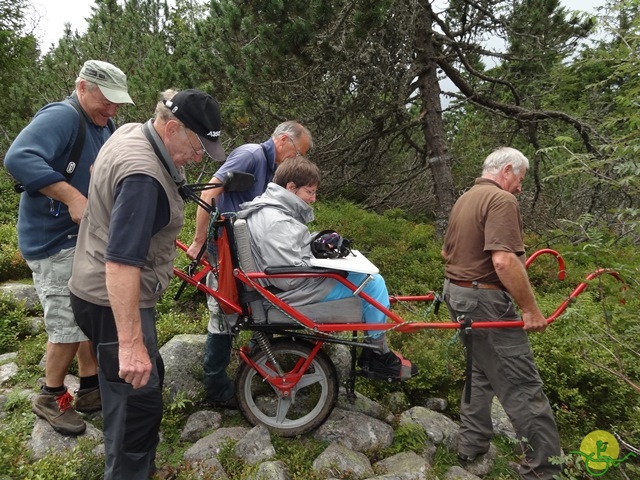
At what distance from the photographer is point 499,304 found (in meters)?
3.12

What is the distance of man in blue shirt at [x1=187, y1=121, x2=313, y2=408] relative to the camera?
325cm

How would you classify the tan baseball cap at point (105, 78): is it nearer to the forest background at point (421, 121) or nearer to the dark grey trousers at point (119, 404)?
the dark grey trousers at point (119, 404)

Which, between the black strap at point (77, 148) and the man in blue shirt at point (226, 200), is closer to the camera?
the black strap at point (77, 148)

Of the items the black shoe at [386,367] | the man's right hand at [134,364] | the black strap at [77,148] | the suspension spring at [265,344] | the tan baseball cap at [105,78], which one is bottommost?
the black shoe at [386,367]

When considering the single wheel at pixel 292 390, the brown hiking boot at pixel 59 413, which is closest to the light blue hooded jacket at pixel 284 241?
the single wheel at pixel 292 390

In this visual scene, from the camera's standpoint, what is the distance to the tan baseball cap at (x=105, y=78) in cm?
280

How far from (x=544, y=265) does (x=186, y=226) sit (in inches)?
257

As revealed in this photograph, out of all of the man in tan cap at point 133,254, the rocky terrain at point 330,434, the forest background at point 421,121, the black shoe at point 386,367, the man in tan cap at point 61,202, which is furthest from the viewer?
the forest background at point 421,121

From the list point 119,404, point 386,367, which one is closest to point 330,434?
point 386,367

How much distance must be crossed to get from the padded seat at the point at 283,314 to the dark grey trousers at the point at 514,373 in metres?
0.81

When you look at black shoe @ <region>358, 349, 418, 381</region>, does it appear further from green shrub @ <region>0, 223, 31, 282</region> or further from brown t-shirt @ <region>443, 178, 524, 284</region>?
green shrub @ <region>0, 223, 31, 282</region>

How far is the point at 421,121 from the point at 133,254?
6.48 m

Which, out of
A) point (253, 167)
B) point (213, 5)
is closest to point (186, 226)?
point (213, 5)

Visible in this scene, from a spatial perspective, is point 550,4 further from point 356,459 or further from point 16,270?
point 16,270
